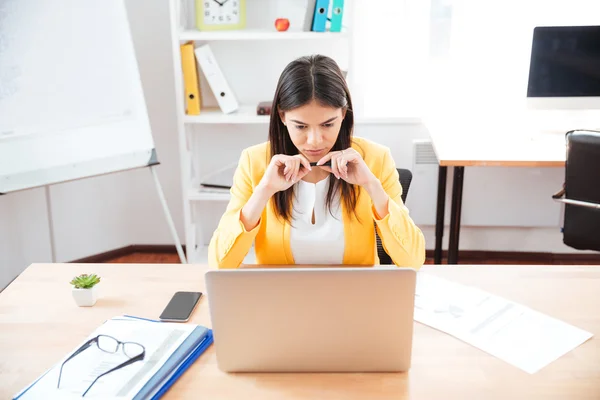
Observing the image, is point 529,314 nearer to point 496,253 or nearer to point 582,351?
point 582,351

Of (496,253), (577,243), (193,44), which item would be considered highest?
(193,44)

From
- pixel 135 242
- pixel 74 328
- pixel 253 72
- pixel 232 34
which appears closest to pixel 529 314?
pixel 74 328

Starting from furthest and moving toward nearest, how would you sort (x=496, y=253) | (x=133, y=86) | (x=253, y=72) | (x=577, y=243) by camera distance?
(x=496, y=253) → (x=253, y=72) → (x=133, y=86) → (x=577, y=243)

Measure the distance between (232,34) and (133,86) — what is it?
0.48m

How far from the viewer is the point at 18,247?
2889 millimetres

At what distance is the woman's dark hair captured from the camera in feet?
4.54

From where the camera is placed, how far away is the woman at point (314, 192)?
141 cm

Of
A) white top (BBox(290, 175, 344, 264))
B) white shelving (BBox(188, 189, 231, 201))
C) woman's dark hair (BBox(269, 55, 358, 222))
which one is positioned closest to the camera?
woman's dark hair (BBox(269, 55, 358, 222))

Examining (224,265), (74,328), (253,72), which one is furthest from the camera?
(253,72)

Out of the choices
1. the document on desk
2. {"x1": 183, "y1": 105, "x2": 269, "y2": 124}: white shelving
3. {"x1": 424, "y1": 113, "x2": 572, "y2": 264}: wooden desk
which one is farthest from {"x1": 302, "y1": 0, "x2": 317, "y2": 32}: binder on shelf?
the document on desk

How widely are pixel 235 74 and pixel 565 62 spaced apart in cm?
151

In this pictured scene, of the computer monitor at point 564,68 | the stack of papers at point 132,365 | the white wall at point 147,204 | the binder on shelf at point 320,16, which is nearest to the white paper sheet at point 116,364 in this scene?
the stack of papers at point 132,365

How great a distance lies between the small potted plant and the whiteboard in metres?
1.14

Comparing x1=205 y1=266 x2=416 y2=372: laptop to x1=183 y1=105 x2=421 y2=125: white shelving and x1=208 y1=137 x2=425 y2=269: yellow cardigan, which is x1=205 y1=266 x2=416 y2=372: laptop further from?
x1=183 y1=105 x2=421 y2=125: white shelving
